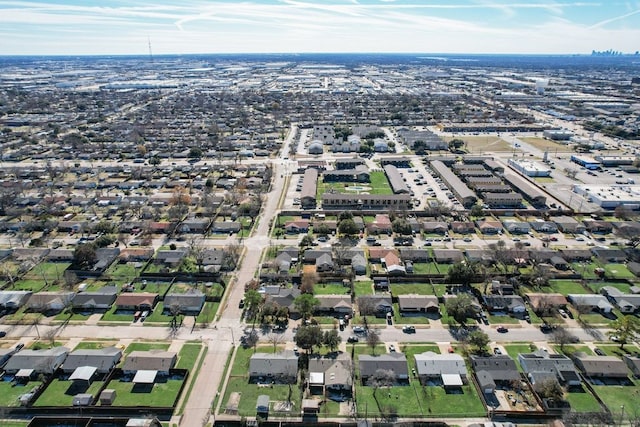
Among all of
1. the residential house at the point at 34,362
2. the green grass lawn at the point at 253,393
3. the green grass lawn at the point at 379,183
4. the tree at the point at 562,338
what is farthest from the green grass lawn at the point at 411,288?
the residential house at the point at 34,362

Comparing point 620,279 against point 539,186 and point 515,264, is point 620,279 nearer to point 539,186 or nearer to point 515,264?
point 515,264

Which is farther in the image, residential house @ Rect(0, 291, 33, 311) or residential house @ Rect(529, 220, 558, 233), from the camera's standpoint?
residential house @ Rect(529, 220, 558, 233)

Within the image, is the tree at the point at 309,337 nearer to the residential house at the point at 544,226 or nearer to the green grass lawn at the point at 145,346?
the green grass lawn at the point at 145,346

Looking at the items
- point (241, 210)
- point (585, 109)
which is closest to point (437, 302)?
point (241, 210)

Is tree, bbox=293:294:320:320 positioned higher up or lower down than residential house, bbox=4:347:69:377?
higher up

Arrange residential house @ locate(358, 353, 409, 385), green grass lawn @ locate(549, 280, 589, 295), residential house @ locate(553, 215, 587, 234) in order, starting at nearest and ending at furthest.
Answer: residential house @ locate(358, 353, 409, 385), green grass lawn @ locate(549, 280, 589, 295), residential house @ locate(553, 215, 587, 234)

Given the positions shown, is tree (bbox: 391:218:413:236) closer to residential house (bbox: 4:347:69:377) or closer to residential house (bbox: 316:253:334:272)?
residential house (bbox: 316:253:334:272)

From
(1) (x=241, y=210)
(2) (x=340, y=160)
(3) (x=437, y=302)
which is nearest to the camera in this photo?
(3) (x=437, y=302)

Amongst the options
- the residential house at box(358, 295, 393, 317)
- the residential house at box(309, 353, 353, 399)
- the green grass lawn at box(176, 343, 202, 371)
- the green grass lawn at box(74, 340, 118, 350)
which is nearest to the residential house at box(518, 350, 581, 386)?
the residential house at box(358, 295, 393, 317)
